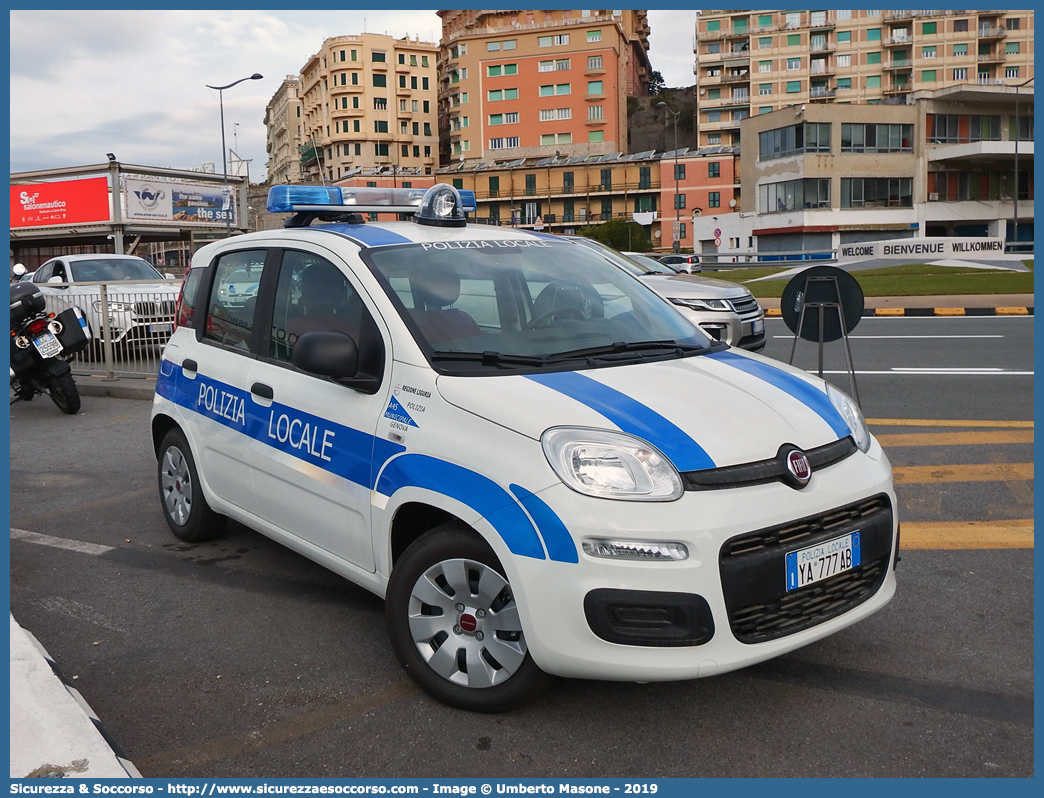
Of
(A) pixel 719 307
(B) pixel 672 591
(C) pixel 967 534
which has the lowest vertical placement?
(C) pixel 967 534

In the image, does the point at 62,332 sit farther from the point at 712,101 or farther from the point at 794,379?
the point at 712,101

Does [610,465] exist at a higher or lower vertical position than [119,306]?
lower

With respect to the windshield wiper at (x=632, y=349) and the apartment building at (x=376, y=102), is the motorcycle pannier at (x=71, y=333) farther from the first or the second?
the apartment building at (x=376, y=102)

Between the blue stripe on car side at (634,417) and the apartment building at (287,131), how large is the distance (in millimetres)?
129016

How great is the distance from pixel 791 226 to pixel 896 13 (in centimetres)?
3410

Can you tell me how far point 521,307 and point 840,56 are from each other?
305 feet

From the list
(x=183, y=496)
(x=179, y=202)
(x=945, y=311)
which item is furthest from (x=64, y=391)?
(x=179, y=202)

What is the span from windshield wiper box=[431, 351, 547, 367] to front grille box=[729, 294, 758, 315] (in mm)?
7877

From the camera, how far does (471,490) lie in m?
3.08

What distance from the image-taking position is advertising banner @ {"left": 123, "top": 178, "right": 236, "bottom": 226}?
133ft

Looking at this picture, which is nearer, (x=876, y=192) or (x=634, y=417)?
(x=634, y=417)

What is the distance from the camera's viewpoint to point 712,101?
3656 inches

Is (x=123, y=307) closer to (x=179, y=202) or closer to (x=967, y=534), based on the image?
(x=967, y=534)

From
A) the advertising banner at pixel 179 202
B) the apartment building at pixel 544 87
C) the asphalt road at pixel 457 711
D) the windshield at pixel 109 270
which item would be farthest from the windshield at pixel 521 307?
the apartment building at pixel 544 87
